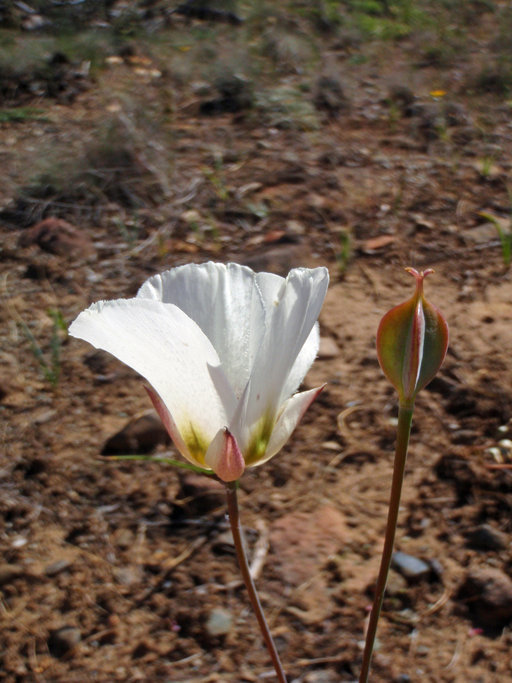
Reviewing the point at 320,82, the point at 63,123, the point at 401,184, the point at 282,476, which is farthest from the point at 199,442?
the point at 320,82

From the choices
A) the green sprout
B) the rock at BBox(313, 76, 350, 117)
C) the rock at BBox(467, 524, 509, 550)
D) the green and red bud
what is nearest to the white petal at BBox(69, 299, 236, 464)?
the green and red bud

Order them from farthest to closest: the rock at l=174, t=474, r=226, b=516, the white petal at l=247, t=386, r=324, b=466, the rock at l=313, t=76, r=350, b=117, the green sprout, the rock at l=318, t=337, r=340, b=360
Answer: the rock at l=313, t=76, r=350, b=117
the rock at l=318, t=337, r=340, b=360
the green sprout
the rock at l=174, t=474, r=226, b=516
the white petal at l=247, t=386, r=324, b=466

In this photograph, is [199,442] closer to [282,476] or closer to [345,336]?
[282,476]

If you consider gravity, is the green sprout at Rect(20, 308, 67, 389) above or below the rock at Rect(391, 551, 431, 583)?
above

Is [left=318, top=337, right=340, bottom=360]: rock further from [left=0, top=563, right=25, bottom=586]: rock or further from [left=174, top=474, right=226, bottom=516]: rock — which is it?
[left=0, top=563, right=25, bottom=586]: rock

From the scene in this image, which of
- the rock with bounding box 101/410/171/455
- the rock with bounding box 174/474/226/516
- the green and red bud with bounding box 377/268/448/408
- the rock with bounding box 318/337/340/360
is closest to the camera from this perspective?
the green and red bud with bounding box 377/268/448/408

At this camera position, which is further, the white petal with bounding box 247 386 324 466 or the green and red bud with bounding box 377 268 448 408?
the white petal with bounding box 247 386 324 466
